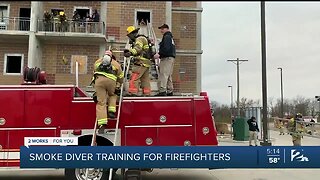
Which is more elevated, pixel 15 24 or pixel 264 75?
pixel 15 24

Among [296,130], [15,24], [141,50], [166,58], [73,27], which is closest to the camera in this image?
[141,50]

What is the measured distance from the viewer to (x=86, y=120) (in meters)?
8.09

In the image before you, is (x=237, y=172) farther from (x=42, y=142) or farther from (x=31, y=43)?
(x=31, y=43)

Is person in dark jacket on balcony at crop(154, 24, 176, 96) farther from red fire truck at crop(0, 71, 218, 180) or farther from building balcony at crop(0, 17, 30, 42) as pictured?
building balcony at crop(0, 17, 30, 42)

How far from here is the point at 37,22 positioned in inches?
1146

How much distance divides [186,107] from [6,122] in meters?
3.64

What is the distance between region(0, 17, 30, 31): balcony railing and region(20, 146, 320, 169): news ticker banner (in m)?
25.0

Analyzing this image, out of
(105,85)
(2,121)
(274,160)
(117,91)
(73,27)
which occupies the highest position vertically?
(73,27)

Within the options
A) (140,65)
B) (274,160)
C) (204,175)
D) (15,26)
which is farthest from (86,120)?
(15,26)

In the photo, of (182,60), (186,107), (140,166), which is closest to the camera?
(140,166)

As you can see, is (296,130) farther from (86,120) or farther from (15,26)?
(15,26)

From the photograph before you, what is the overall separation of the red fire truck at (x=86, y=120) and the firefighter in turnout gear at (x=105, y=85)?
0.38 meters

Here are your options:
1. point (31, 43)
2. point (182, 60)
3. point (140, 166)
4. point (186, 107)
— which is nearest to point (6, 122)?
point (140, 166)

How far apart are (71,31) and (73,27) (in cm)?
36
